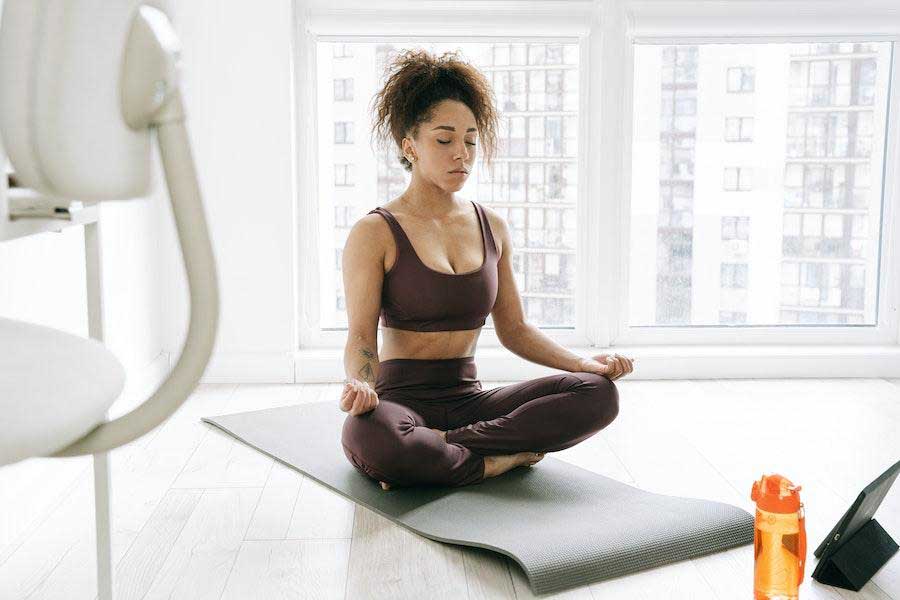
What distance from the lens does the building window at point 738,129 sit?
369cm

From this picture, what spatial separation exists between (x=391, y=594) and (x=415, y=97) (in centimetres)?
117

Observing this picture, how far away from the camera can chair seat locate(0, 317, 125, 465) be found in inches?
28.7

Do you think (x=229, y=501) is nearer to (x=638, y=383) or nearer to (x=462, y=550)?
(x=462, y=550)

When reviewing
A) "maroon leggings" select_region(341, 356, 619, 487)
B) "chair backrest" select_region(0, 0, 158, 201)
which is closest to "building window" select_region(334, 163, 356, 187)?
"maroon leggings" select_region(341, 356, 619, 487)

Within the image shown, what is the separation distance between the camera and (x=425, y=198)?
253 centimetres

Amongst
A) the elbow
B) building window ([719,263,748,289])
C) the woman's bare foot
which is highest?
building window ([719,263,748,289])

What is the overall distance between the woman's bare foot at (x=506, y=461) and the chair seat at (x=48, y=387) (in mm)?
1544

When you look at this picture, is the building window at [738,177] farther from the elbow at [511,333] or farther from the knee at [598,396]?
the knee at [598,396]

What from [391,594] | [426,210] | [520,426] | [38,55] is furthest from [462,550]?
A: [38,55]

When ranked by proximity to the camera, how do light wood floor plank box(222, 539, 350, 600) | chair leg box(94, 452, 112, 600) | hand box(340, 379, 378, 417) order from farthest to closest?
1. hand box(340, 379, 378, 417)
2. light wood floor plank box(222, 539, 350, 600)
3. chair leg box(94, 452, 112, 600)

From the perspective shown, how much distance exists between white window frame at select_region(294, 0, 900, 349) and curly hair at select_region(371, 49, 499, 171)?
1.06m

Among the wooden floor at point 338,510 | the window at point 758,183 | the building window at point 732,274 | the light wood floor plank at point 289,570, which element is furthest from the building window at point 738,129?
the light wood floor plank at point 289,570

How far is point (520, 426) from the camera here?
92.2 inches

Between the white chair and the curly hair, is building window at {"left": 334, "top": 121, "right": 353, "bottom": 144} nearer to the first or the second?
the curly hair
